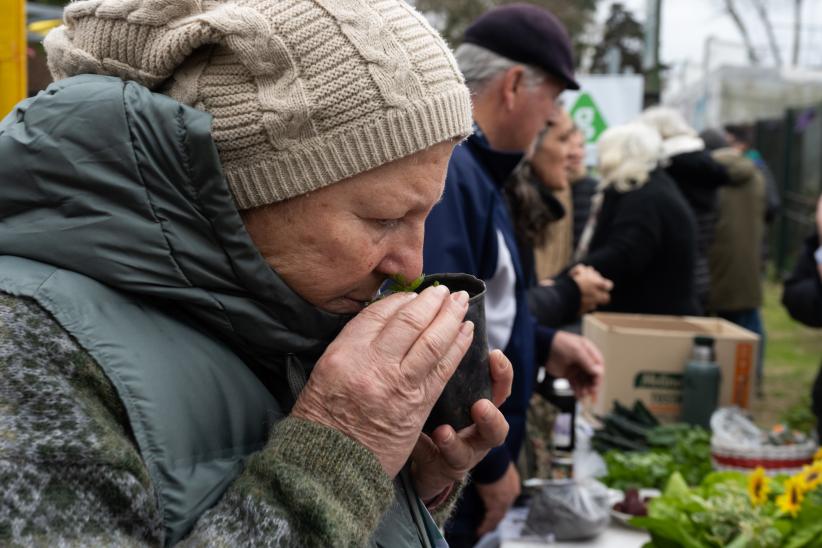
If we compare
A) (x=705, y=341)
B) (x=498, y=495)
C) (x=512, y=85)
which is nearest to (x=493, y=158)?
(x=512, y=85)

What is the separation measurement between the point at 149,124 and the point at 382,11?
0.37 meters

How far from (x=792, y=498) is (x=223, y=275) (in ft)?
6.81

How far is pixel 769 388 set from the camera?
336 inches

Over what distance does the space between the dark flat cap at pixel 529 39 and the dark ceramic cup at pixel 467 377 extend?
163 cm

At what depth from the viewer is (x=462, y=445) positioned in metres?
1.38

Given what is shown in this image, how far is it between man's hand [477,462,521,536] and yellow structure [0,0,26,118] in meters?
1.65

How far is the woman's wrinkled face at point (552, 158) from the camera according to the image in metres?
4.39

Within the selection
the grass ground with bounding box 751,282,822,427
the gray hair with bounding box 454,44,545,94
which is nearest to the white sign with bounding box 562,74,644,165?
the grass ground with bounding box 751,282,822,427

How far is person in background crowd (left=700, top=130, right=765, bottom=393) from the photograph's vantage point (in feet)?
23.0

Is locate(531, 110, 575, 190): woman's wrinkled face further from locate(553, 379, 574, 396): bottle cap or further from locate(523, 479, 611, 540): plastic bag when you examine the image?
locate(523, 479, 611, 540): plastic bag

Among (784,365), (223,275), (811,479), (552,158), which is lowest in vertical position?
(784,365)

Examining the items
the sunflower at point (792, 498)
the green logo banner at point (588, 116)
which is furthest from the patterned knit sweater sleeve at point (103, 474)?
the green logo banner at point (588, 116)

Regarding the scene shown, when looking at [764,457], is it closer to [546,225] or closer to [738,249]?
[546,225]

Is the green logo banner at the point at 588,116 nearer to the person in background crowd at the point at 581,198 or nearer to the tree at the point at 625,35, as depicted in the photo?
the person in background crowd at the point at 581,198
